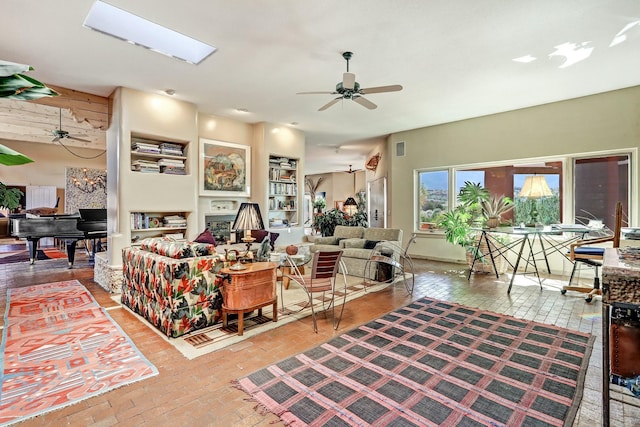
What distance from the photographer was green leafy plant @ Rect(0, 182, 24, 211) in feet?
28.2

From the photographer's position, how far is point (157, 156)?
16.9ft

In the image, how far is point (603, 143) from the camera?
488 cm

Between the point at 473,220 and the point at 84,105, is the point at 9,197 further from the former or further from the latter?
the point at 473,220

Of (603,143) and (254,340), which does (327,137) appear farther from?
(254,340)

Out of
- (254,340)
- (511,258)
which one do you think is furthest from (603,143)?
(254,340)

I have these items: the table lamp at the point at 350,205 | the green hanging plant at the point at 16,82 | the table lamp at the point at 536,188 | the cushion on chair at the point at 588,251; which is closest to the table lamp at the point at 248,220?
the green hanging plant at the point at 16,82

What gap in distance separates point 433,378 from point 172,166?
16.3ft

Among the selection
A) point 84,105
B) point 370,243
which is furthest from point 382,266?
point 84,105

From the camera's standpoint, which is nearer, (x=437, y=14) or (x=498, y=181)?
(x=437, y=14)

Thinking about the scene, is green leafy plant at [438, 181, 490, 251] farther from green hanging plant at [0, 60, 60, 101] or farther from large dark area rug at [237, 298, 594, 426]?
green hanging plant at [0, 60, 60, 101]

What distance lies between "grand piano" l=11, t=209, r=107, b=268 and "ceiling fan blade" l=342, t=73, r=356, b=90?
5770 millimetres

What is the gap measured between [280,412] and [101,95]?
555 cm

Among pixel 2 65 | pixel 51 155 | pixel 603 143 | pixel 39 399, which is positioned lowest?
pixel 39 399

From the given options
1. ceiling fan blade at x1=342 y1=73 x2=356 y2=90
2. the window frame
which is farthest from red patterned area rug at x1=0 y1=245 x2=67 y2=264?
the window frame
